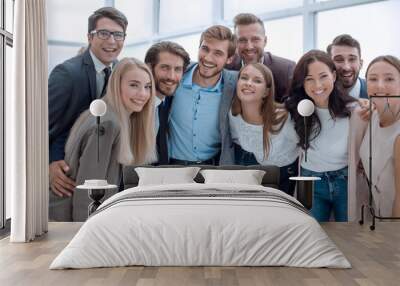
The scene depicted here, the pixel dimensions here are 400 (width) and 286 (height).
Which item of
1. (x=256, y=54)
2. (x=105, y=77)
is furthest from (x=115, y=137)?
(x=256, y=54)

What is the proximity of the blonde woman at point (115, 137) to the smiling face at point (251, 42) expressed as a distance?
1.29 meters

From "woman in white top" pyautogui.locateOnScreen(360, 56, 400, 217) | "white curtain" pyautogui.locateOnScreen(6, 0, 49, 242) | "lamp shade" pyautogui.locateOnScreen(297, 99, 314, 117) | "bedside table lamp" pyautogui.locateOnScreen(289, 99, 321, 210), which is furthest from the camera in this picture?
"woman in white top" pyautogui.locateOnScreen(360, 56, 400, 217)

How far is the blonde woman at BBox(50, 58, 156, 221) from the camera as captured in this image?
7469 millimetres

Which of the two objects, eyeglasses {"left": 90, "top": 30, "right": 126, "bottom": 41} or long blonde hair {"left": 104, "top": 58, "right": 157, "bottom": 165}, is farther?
eyeglasses {"left": 90, "top": 30, "right": 126, "bottom": 41}

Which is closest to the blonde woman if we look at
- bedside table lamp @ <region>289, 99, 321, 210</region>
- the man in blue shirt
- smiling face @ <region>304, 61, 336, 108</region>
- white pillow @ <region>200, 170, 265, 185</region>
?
the man in blue shirt

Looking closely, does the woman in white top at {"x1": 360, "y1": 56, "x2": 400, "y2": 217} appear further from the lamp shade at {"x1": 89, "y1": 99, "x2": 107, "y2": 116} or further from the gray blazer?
the lamp shade at {"x1": 89, "y1": 99, "x2": 107, "y2": 116}

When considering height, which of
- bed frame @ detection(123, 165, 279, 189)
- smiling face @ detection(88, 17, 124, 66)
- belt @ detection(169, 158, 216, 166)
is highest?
smiling face @ detection(88, 17, 124, 66)

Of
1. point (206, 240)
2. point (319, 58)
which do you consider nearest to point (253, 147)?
point (319, 58)

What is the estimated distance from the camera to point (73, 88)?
7523mm

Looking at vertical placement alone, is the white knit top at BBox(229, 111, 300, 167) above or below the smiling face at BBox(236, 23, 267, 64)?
below

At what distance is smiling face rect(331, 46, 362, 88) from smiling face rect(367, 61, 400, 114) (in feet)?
0.60

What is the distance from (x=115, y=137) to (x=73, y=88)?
0.86m

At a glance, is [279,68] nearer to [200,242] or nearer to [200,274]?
[200,242]

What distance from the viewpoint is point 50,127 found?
750cm
